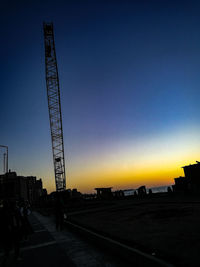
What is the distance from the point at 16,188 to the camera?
98.4 meters

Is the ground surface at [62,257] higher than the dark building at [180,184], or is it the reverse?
the dark building at [180,184]

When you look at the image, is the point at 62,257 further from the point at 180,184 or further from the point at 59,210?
the point at 180,184

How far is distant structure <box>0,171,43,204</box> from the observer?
137 ft

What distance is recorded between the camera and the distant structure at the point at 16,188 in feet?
137

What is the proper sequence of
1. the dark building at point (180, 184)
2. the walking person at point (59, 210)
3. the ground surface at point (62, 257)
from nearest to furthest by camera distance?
the ground surface at point (62, 257), the walking person at point (59, 210), the dark building at point (180, 184)

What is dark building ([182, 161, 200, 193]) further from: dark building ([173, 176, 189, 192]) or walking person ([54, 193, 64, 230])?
walking person ([54, 193, 64, 230])

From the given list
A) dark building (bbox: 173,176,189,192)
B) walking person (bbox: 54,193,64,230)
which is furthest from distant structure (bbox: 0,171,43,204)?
dark building (bbox: 173,176,189,192)

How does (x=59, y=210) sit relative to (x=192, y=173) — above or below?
below

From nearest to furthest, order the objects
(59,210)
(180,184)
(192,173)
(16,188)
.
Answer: (59,210)
(192,173)
(180,184)
(16,188)

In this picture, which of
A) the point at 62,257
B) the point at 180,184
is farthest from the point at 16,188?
the point at 62,257

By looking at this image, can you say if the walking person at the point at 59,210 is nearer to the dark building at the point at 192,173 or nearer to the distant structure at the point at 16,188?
the distant structure at the point at 16,188

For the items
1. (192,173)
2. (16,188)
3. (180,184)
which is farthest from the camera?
(16,188)

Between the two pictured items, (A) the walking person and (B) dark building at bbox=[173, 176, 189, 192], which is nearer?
(A) the walking person

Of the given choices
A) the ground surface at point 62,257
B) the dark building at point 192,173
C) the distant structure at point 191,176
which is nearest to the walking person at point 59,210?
the ground surface at point 62,257
